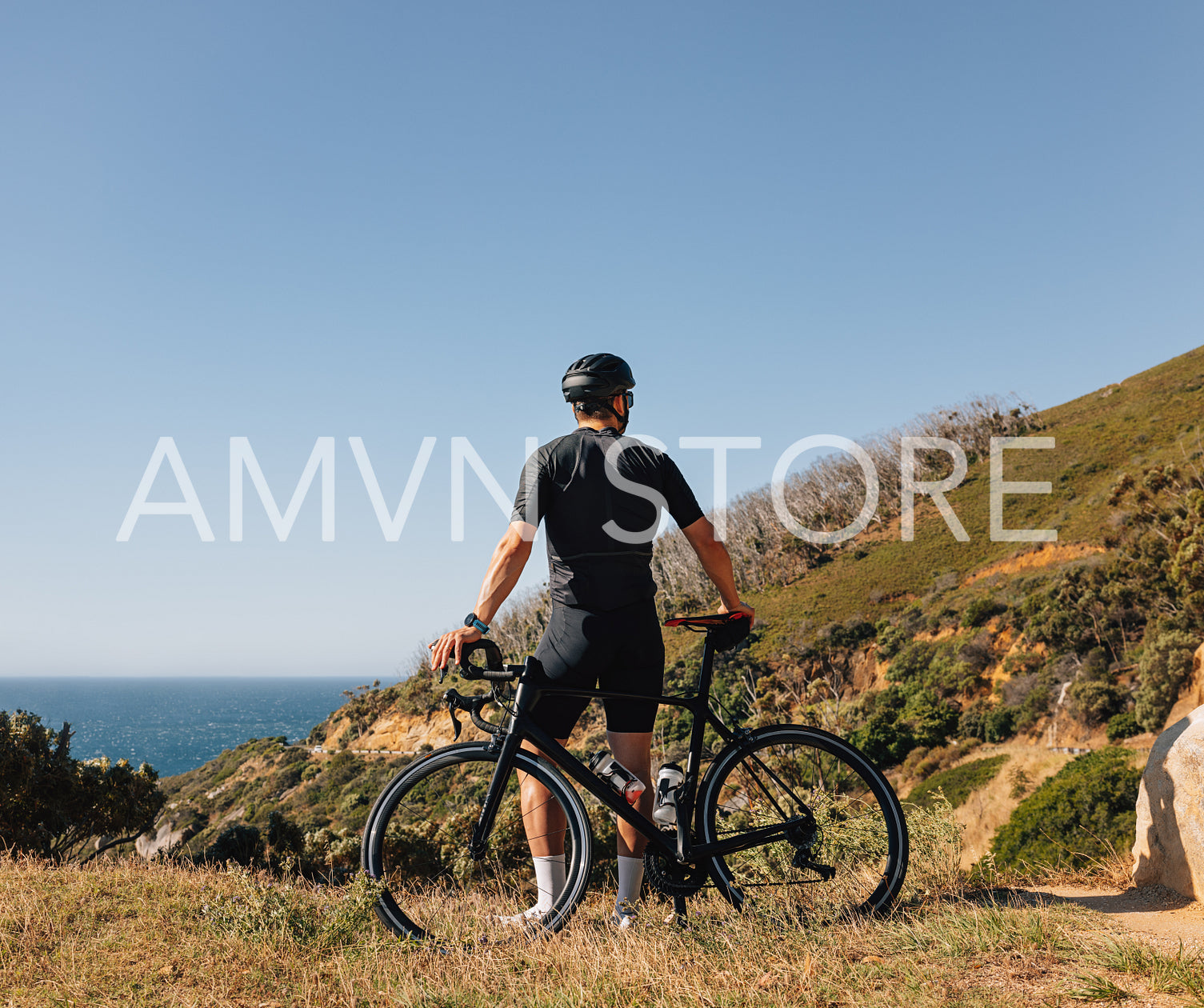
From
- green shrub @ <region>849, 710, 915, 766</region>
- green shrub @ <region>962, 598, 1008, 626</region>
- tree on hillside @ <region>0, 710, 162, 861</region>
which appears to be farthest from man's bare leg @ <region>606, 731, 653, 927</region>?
green shrub @ <region>962, 598, 1008, 626</region>

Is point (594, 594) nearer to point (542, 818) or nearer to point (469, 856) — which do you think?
point (542, 818)

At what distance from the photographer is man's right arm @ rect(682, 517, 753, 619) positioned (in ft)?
11.5

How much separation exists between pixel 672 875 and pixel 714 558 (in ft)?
4.54

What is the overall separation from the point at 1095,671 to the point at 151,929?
32.4 m

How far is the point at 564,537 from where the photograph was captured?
332 centimetres

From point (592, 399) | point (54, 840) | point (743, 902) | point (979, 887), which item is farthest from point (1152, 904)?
point (54, 840)

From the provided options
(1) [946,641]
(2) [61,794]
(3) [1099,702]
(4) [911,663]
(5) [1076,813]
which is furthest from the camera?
(1) [946,641]

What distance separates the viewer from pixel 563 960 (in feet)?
9.14

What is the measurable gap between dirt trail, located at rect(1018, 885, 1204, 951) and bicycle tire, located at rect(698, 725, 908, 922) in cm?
71

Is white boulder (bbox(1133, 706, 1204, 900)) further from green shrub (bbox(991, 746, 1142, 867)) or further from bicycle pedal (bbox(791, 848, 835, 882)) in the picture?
green shrub (bbox(991, 746, 1142, 867))

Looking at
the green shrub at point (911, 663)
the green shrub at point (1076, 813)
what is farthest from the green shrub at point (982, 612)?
the green shrub at point (1076, 813)

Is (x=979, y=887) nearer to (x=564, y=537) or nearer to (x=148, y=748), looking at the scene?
(x=564, y=537)

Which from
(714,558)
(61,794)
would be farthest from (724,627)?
(61,794)

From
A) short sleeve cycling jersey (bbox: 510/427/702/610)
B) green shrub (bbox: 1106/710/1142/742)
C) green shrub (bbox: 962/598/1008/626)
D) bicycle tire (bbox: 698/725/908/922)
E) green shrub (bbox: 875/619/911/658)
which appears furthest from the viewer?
green shrub (bbox: 875/619/911/658)
